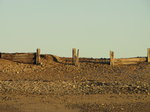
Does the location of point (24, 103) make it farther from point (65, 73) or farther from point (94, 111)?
point (65, 73)

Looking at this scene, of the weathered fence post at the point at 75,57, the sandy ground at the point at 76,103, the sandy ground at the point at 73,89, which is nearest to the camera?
the sandy ground at the point at 76,103

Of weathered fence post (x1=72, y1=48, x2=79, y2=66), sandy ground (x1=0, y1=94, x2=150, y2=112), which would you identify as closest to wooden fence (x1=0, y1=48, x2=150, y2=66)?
weathered fence post (x1=72, y1=48, x2=79, y2=66)

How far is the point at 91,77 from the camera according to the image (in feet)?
77.5

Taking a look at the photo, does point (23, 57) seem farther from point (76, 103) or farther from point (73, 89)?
point (76, 103)

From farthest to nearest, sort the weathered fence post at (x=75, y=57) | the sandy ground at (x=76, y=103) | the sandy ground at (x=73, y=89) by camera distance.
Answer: the weathered fence post at (x=75, y=57) < the sandy ground at (x=73, y=89) < the sandy ground at (x=76, y=103)

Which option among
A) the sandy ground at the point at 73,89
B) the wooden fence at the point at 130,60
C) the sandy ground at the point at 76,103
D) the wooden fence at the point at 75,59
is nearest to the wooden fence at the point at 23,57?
the wooden fence at the point at 75,59

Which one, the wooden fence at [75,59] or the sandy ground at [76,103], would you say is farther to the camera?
the wooden fence at [75,59]

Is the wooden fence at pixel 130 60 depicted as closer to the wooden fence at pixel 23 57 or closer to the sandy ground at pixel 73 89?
the sandy ground at pixel 73 89

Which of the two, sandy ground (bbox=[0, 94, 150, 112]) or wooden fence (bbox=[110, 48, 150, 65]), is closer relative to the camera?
sandy ground (bbox=[0, 94, 150, 112])

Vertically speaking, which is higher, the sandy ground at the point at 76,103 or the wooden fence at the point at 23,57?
the wooden fence at the point at 23,57

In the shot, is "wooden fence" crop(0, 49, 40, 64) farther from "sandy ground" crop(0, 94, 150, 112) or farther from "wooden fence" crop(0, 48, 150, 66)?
"sandy ground" crop(0, 94, 150, 112)

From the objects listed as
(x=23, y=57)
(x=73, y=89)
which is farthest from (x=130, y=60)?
(x=73, y=89)

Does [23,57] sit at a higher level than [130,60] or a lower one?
higher

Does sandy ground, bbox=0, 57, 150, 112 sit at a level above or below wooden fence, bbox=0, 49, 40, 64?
below
